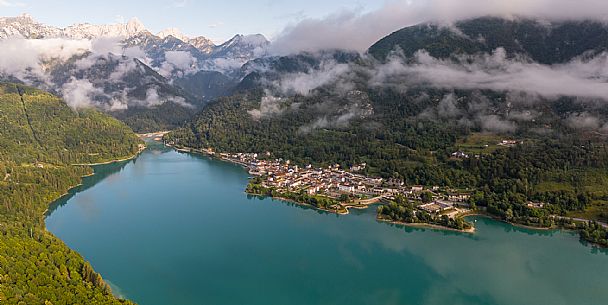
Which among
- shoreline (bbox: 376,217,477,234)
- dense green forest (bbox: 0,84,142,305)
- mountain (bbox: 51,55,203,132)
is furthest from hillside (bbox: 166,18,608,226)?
mountain (bbox: 51,55,203,132)

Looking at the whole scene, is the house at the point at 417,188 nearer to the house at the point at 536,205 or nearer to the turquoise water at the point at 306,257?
the turquoise water at the point at 306,257

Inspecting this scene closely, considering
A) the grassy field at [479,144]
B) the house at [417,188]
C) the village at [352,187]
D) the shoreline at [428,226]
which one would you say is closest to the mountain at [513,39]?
the grassy field at [479,144]

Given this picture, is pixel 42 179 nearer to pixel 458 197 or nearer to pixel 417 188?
pixel 417 188

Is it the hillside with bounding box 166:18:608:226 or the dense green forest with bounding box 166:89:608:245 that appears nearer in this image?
the dense green forest with bounding box 166:89:608:245

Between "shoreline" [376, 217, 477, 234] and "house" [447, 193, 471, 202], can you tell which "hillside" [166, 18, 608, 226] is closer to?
"house" [447, 193, 471, 202]

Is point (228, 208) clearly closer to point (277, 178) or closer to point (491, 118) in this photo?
point (277, 178)

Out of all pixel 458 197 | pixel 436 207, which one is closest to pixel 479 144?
pixel 458 197
